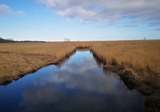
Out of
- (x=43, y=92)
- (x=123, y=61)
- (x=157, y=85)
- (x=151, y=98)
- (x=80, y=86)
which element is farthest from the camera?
(x=123, y=61)

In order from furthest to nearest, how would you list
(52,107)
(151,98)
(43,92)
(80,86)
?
1. (80,86)
2. (43,92)
3. (52,107)
4. (151,98)

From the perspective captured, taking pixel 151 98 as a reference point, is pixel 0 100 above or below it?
below

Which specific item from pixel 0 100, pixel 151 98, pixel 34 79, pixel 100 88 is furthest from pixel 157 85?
pixel 34 79

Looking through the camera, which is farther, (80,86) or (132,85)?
(80,86)

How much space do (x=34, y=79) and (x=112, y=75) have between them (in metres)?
7.26

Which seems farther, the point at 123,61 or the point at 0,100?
the point at 123,61

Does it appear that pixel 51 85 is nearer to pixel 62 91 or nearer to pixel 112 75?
pixel 62 91

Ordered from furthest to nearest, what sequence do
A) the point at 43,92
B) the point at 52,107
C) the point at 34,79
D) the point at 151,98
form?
1. the point at 34,79
2. the point at 43,92
3. the point at 52,107
4. the point at 151,98

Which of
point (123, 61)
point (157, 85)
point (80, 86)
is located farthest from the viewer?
point (123, 61)

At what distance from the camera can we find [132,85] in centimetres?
1382

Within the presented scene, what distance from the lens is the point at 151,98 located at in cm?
968

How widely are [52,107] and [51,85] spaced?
5.29m

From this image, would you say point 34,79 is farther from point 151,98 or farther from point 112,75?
point 151,98

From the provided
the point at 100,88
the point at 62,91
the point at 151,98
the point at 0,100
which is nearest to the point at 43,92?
the point at 62,91
